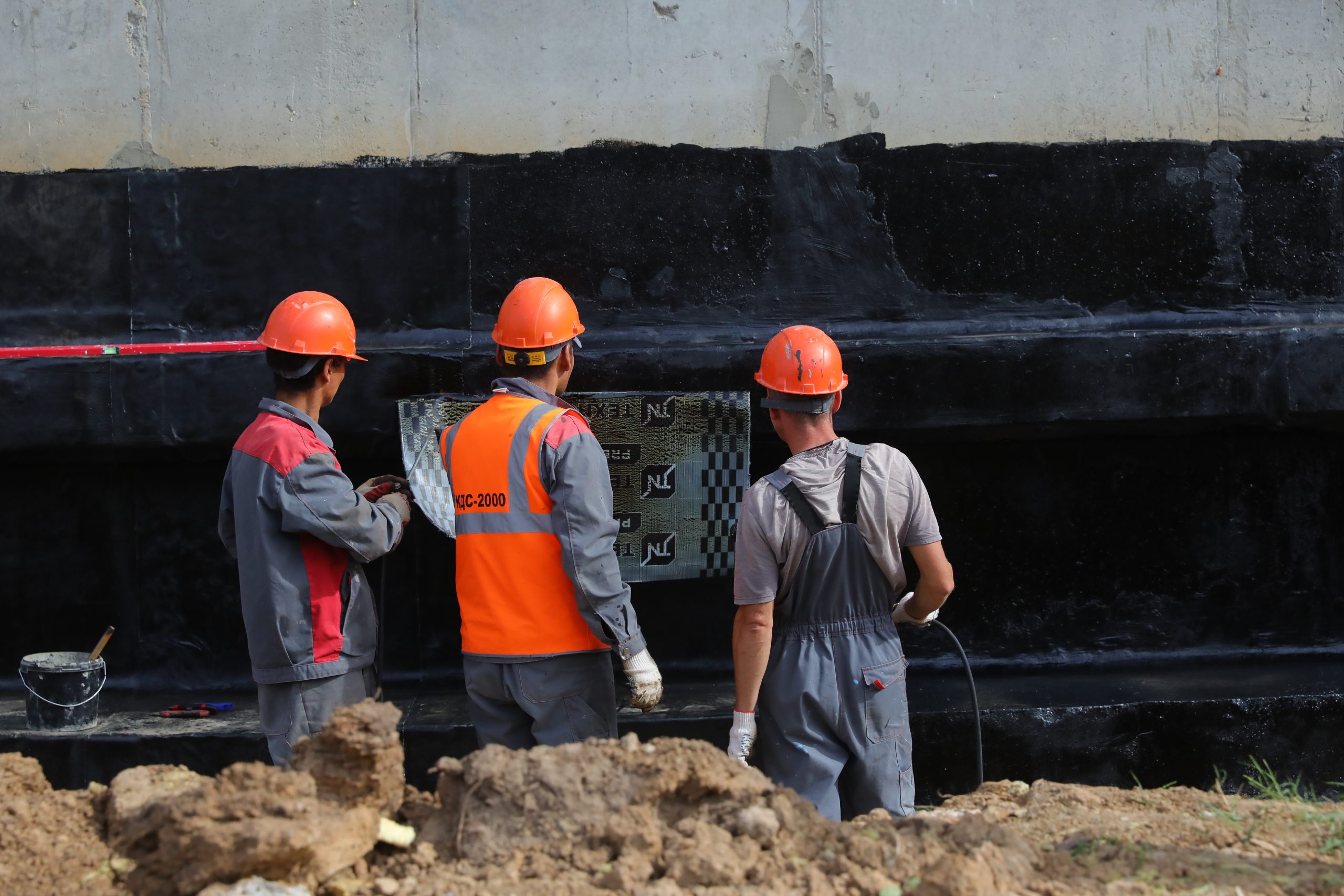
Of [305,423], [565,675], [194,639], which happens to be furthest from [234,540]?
[194,639]

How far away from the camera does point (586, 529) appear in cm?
323

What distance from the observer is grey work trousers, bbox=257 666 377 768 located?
3.32 m

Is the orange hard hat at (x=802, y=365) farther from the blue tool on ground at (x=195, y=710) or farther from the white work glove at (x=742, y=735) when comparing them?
the blue tool on ground at (x=195, y=710)

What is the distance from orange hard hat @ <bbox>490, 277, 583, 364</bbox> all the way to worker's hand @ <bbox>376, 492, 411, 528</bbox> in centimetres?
57

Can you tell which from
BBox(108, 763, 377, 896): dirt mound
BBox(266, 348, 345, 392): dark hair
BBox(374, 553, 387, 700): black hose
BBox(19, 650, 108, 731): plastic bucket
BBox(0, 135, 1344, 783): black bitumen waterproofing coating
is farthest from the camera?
BBox(0, 135, 1344, 783): black bitumen waterproofing coating

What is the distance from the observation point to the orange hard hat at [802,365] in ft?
10.9

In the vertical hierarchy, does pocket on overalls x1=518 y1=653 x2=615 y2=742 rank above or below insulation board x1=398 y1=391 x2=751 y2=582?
below

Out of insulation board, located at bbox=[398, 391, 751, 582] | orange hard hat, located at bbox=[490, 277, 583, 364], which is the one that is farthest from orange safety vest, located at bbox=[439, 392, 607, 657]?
insulation board, located at bbox=[398, 391, 751, 582]

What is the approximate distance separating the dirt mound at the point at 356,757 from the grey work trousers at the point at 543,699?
2.84ft

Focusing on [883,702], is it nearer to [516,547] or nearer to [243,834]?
[516,547]

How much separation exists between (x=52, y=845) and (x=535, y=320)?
186 cm

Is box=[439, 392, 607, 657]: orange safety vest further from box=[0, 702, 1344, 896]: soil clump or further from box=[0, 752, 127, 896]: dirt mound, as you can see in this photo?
box=[0, 752, 127, 896]: dirt mound

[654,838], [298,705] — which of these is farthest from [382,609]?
[654,838]

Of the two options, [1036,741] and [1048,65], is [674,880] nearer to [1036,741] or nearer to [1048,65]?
[1036,741]
